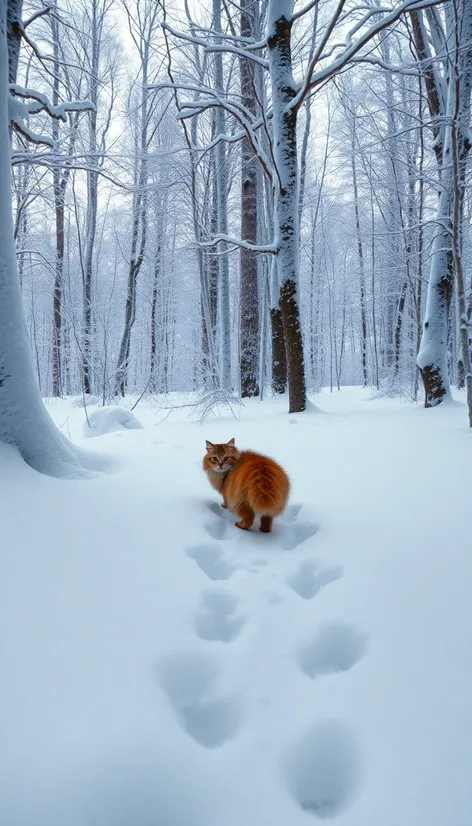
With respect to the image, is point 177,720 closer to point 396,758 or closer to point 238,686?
point 238,686

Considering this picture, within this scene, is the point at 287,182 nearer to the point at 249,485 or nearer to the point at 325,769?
the point at 249,485

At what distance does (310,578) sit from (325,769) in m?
0.82

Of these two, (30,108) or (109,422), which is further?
(109,422)

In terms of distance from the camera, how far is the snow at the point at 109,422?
16.9 feet

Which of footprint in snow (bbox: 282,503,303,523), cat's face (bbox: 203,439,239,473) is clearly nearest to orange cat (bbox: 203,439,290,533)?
cat's face (bbox: 203,439,239,473)

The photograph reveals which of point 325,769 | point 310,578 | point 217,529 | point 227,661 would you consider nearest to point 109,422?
point 217,529

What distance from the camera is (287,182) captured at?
571 cm

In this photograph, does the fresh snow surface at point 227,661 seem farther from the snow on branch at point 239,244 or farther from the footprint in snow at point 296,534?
the snow on branch at point 239,244

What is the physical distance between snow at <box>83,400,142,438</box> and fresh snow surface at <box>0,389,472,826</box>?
2850mm

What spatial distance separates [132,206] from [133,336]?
10664mm

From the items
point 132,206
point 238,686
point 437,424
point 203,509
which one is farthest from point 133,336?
point 238,686

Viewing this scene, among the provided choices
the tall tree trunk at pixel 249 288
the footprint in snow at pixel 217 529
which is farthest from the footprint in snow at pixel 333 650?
the tall tree trunk at pixel 249 288

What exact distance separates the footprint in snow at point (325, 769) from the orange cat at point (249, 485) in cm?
114

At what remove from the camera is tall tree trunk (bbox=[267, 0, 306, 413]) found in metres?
5.48
